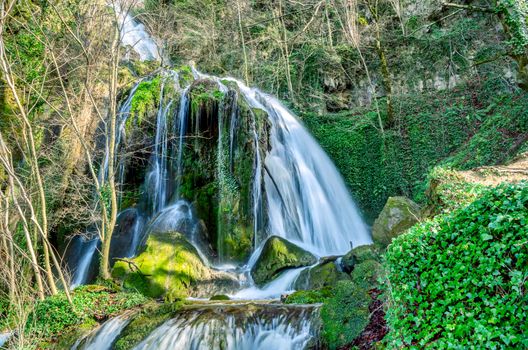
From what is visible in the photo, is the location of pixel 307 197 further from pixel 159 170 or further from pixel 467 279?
pixel 467 279

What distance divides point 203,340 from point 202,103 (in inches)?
363

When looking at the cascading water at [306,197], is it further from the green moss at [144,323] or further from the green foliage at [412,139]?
the green moss at [144,323]

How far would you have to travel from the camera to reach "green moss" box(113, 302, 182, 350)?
642 cm

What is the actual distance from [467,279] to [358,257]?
16.3 ft

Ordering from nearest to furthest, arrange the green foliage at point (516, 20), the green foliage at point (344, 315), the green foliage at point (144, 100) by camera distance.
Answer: the green foliage at point (344, 315), the green foliage at point (516, 20), the green foliage at point (144, 100)

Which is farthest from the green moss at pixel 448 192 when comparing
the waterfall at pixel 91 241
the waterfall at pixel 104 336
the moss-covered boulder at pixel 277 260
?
the waterfall at pixel 91 241

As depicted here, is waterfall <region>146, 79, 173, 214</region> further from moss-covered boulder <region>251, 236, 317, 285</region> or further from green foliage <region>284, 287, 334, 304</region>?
green foliage <region>284, 287, 334, 304</region>

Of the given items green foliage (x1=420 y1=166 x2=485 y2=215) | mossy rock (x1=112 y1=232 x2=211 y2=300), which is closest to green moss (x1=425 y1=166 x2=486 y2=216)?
green foliage (x1=420 y1=166 x2=485 y2=215)

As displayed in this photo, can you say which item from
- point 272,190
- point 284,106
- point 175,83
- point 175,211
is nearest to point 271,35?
point 284,106

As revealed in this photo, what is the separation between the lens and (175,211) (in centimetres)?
1219

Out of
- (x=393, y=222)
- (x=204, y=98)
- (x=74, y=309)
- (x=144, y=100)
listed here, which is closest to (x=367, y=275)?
(x=393, y=222)

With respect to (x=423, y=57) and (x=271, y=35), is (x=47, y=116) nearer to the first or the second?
(x=271, y=35)

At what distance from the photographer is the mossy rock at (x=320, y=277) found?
798 centimetres

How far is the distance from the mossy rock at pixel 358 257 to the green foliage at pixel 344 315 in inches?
85.9
